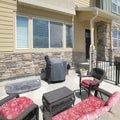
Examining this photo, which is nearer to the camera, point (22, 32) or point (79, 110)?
point (79, 110)

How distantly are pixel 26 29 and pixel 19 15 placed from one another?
0.71 m

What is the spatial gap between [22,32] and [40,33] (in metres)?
1.03

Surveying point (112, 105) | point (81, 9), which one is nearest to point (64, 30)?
point (81, 9)

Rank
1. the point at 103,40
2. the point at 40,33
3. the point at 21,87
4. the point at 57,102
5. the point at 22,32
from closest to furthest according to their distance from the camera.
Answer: the point at 57,102
the point at 21,87
the point at 22,32
the point at 40,33
the point at 103,40

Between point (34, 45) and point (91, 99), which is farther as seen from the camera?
point (34, 45)

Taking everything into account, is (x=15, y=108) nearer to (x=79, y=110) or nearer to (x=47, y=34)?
(x=79, y=110)

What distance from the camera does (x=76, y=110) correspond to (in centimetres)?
357

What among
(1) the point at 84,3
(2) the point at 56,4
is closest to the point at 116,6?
(1) the point at 84,3

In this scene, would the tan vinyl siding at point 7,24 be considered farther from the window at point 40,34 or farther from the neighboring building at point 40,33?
the window at point 40,34

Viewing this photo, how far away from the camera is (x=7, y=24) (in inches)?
273

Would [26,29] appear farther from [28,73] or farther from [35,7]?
[28,73]

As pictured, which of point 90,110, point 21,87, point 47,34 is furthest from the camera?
point 47,34

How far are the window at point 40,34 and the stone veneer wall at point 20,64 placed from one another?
1.72 feet

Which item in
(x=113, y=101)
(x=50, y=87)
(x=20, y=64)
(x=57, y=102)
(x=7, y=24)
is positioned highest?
(x=7, y=24)
